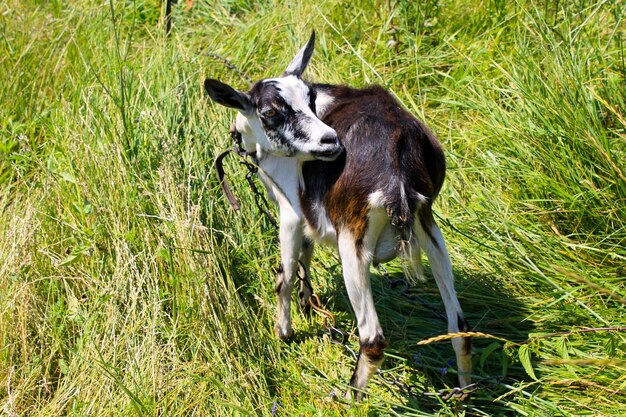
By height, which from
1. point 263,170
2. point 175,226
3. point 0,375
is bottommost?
point 0,375

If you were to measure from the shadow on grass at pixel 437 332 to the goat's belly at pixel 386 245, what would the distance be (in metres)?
0.62

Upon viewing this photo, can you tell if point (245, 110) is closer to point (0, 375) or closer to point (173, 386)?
point (173, 386)

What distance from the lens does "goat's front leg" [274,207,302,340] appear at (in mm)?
4215

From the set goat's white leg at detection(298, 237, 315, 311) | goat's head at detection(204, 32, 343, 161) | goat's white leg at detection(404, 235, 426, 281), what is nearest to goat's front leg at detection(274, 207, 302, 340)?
goat's white leg at detection(298, 237, 315, 311)

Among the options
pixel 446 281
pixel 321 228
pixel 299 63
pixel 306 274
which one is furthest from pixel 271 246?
pixel 446 281

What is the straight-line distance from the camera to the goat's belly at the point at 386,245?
373 centimetres

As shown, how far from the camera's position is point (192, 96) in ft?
19.0

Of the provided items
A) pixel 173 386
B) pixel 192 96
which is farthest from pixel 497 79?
pixel 173 386

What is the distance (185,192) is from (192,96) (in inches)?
41.8

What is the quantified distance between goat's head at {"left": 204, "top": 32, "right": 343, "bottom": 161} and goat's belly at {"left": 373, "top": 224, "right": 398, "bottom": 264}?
1.42ft

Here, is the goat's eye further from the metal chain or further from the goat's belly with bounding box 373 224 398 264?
the goat's belly with bounding box 373 224 398 264

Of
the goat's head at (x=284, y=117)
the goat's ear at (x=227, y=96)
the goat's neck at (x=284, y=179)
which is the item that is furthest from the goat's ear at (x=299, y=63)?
the goat's neck at (x=284, y=179)

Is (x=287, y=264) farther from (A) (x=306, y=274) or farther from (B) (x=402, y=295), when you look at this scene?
(B) (x=402, y=295)

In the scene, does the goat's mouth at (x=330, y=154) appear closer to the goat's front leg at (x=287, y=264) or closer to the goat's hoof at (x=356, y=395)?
the goat's front leg at (x=287, y=264)
